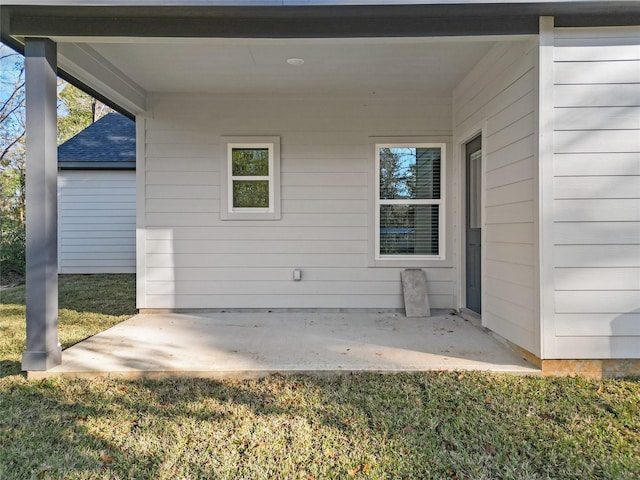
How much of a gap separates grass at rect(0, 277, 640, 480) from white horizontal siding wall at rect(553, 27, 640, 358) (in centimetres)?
40

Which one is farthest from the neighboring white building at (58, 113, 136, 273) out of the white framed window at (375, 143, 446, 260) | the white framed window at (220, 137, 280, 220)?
the white framed window at (375, 143, 446, 260)

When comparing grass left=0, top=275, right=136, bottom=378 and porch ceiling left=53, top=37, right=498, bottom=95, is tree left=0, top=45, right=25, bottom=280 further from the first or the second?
porch ceiling left=53, top=37, right=498, bottom=95

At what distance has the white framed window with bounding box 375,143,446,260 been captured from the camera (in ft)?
15.7

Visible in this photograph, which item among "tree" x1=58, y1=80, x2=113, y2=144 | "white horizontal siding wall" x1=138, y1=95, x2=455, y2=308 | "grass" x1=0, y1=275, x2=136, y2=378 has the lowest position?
"grass" x1=0, y1=275, x2=136, y2=378

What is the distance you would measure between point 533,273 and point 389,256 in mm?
2074

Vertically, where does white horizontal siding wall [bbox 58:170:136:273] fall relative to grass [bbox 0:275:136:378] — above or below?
above

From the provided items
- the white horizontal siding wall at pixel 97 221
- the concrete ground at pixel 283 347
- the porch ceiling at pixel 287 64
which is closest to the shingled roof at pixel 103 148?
the white horizontal siding wall at pixel 97 221

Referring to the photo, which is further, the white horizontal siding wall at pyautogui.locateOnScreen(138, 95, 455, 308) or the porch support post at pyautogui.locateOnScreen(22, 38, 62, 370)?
the white horizontal siding wall at pyautogui.locateOnScreen(138, 95, 455, 308)

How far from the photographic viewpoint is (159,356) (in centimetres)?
314

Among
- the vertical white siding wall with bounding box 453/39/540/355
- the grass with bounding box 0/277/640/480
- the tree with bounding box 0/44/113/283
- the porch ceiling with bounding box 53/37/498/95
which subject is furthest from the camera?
the tree with bounding box 0/44/113/283

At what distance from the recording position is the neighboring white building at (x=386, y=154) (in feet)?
9.16

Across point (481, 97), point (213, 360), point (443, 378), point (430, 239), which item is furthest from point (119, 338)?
point (481, 97)

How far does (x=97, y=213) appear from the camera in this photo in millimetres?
8531

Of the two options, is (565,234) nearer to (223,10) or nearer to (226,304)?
(223,10)
